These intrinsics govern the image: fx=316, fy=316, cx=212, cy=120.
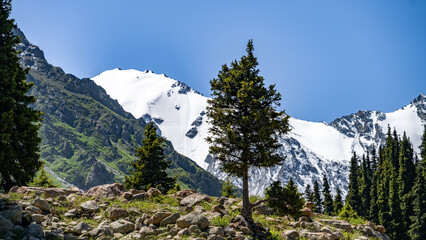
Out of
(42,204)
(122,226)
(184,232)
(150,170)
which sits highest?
(150,170)

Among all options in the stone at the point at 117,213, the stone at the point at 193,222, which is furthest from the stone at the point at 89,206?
the stone at the point at 193,222

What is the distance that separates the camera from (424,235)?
66.0 meters

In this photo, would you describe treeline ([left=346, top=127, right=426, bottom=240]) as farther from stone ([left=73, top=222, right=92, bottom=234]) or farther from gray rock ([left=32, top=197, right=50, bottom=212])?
gray rock ([left=32, top=197, right=50, bottom=212])

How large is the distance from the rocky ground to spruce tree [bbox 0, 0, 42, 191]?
323 centimetres

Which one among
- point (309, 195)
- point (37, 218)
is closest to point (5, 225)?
point (37, 218)

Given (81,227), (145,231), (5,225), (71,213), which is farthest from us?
(71,213)

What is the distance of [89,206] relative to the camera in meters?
19.7

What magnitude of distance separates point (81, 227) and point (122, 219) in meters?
2.29

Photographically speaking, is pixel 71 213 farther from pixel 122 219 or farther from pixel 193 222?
pixel 193 222

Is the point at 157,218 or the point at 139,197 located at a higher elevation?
the point at 139,197

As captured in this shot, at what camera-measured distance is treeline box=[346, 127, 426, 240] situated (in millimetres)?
70175

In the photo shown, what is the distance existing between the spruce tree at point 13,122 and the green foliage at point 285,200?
725 inches

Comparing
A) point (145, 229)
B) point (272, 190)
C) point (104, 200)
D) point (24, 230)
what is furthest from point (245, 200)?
point (24, 230)

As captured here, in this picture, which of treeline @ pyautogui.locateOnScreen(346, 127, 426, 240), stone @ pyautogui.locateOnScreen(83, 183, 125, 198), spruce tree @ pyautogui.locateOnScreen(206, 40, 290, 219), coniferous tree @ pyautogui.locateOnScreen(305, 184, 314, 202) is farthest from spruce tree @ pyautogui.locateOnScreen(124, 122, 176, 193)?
coniferous tree @ pyautogui.locateOnScreen(305, 184, 314, 202)
